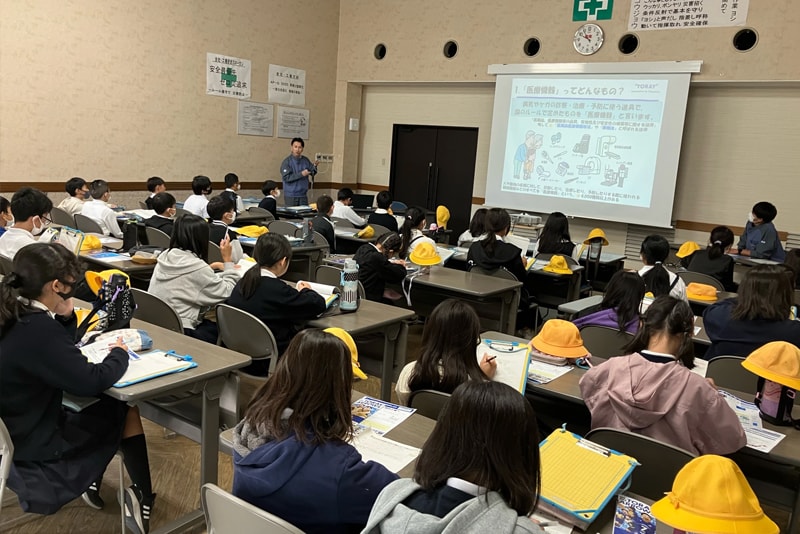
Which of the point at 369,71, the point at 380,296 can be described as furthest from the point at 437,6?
A: the point at 380,296

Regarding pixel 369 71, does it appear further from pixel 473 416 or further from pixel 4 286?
pixel 473 416

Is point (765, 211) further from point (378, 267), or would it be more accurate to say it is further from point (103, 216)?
point (103, 216)

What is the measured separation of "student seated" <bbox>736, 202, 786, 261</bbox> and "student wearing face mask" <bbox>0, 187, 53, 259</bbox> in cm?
612

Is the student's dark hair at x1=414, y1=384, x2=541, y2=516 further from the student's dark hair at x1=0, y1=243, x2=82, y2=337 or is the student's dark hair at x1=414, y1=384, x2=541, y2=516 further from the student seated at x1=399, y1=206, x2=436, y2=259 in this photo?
the student seated at x1=399, y1=206, x2=436, y2=259

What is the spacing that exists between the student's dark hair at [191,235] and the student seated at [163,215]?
1.87 m

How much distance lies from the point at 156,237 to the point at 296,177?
4.09m

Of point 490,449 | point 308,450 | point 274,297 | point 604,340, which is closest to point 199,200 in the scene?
point 274,297

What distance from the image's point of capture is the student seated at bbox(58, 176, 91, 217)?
19.0ft

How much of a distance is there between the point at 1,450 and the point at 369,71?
876 cm

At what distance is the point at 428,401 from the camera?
2.14 m

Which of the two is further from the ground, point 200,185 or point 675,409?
point 200,185

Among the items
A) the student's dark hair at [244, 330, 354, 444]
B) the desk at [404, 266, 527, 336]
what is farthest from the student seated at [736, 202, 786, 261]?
the student's dark hair at [244, 330, 354, 444]

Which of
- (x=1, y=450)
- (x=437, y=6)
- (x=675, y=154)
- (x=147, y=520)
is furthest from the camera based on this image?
(x=437, y=6)

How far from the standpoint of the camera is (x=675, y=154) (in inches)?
→ 287
